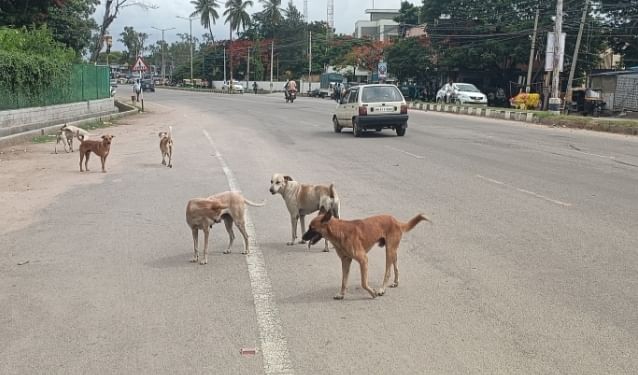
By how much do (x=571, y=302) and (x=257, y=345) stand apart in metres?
2.47

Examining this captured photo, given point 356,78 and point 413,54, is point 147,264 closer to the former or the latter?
point 413,54

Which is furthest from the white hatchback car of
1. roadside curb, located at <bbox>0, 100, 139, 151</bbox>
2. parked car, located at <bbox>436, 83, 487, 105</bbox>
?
parked car, located at <bbox>436, 83, 487, 105</bbox>

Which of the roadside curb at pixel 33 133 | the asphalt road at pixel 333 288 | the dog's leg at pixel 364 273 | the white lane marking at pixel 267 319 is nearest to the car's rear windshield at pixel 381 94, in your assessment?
the asphalt road at pixel 333 288

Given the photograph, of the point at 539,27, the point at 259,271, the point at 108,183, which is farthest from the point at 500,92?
the point at 259,271

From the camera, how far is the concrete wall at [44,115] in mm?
18594

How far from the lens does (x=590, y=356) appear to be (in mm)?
4086

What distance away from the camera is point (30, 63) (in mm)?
20359

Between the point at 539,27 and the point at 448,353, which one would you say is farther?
the point at 539,27

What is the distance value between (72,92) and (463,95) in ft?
86.9

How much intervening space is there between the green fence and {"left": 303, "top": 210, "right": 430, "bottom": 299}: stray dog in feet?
52.7

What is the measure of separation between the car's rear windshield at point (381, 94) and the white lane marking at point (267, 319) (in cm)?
1383

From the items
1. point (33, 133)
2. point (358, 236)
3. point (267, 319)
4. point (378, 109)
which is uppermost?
point (378, 109)

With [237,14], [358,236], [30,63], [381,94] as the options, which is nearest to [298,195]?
[358,236]

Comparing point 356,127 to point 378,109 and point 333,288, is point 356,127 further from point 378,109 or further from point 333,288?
point 333,288
